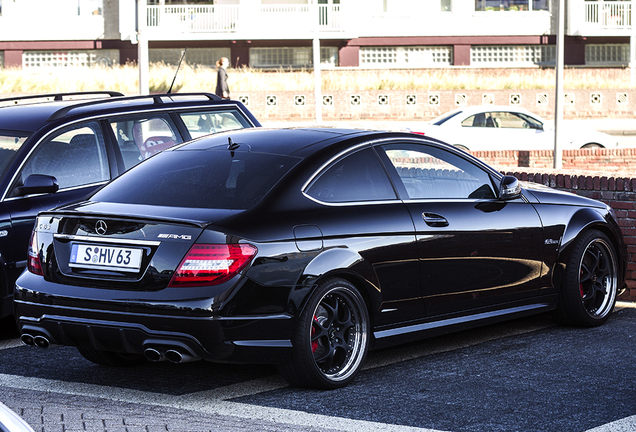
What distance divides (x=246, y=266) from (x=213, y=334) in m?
0.40

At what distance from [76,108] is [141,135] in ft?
1.91

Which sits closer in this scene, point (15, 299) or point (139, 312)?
point (139, 312)

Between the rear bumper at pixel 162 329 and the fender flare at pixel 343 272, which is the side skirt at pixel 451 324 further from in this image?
the rear bumper at pixel 162 329

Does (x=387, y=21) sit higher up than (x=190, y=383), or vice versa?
(x=387, y=21)

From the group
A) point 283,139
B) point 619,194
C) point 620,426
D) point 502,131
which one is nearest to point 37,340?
point 283,139

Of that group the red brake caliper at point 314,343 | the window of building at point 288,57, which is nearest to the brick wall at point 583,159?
the red brake caliper at point 314,343

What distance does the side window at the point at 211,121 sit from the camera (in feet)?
27.6

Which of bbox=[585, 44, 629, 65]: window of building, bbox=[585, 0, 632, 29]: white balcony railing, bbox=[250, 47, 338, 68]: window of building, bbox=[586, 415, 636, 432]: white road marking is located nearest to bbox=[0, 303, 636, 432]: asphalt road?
bbox=[586, 415, 636, 432]: white road marking

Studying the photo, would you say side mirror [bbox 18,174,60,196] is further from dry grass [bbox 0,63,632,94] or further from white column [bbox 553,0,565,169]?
dry grass [bbox 0,63,632,94]

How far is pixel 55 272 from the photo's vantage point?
5.37m

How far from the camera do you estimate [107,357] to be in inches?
237

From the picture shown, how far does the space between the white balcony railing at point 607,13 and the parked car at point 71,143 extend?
4316 cm

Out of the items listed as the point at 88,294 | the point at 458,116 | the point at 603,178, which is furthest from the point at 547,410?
the point at 458,116

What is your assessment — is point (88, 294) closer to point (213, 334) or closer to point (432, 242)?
point (213, 334)
